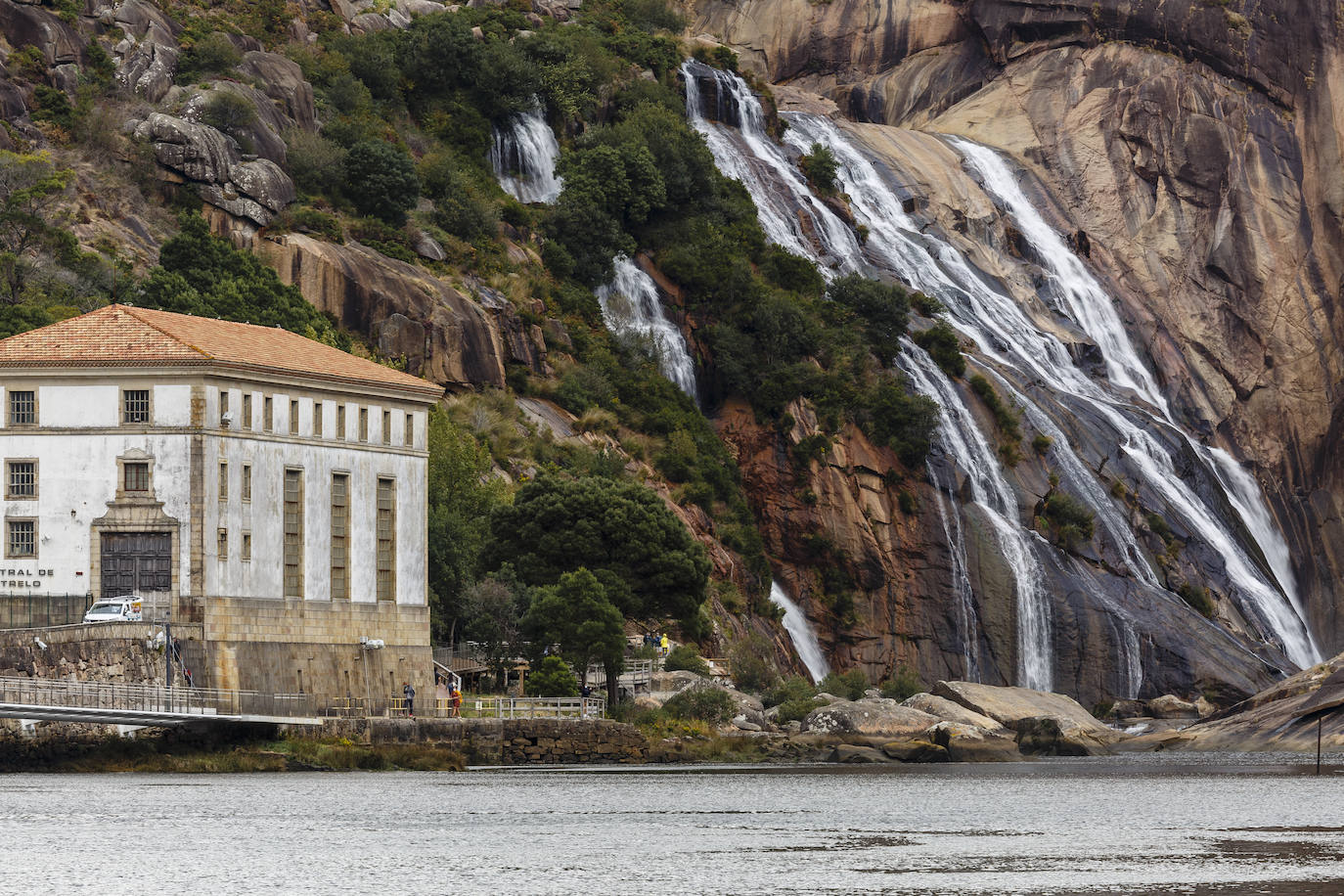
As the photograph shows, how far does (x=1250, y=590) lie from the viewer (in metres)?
124

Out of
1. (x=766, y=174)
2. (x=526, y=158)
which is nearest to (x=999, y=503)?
(x=766, y=174)

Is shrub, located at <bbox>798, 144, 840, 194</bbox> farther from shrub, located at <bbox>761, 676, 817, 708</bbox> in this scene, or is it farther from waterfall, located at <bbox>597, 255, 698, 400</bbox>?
shrub, located at <bbox>761, 676, 817, 708</bbox>

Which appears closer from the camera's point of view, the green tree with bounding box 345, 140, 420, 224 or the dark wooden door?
the dark wooden door

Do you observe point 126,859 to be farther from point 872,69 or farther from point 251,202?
point 872,69

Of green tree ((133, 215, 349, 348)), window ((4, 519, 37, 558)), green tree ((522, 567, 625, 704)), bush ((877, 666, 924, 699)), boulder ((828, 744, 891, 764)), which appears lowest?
boulder ((828, 744, 891, 764))

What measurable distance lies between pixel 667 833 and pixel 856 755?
32196mm

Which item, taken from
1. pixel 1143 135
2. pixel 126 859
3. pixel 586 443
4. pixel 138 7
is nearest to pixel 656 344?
pixel 586 443

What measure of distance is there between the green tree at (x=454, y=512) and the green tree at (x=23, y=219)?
736 inches

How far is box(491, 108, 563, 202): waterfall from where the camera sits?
131 m

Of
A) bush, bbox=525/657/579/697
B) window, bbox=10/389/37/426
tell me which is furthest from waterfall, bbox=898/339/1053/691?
window, bbox=10/389/37/426

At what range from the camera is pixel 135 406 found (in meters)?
72.7

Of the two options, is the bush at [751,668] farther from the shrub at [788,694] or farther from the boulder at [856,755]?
the boulder at [856,755]

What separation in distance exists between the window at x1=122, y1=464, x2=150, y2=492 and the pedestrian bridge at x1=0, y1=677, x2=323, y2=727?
766cm

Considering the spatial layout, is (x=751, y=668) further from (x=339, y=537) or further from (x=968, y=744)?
(x=339, y=537)
